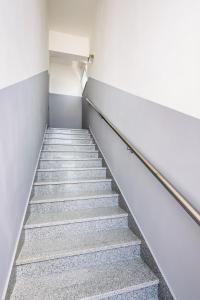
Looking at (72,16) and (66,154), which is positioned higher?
(72,16)

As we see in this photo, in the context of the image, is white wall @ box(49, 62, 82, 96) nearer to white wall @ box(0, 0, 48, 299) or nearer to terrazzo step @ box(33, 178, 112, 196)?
terrazzo step @ box(33, 178, 112, 196)

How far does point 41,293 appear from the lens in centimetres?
144

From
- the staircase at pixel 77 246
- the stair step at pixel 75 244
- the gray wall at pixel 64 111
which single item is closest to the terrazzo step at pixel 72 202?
the staircase at pixel 77 246

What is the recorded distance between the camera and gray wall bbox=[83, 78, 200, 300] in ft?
4.04

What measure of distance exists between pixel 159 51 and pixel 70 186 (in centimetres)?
163

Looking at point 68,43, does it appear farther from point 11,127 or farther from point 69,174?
point 11,127

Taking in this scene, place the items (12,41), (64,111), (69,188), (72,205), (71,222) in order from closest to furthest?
(12,41) → (71,222) → (72,205) → (69,188) → (64,111)

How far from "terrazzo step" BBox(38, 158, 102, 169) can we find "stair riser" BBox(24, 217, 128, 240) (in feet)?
3.42

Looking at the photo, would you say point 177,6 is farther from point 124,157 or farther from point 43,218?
point 43,218

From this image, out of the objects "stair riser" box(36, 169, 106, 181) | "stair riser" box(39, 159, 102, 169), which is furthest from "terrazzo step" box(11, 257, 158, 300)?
"stair riser" box(39, 159, 102, 169)

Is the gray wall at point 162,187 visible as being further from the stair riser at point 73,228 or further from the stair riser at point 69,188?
the stair riser at point 69,188

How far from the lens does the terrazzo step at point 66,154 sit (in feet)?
10.1

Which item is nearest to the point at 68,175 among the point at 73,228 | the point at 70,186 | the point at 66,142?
the point at 70,186

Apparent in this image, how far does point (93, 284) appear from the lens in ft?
5.00
